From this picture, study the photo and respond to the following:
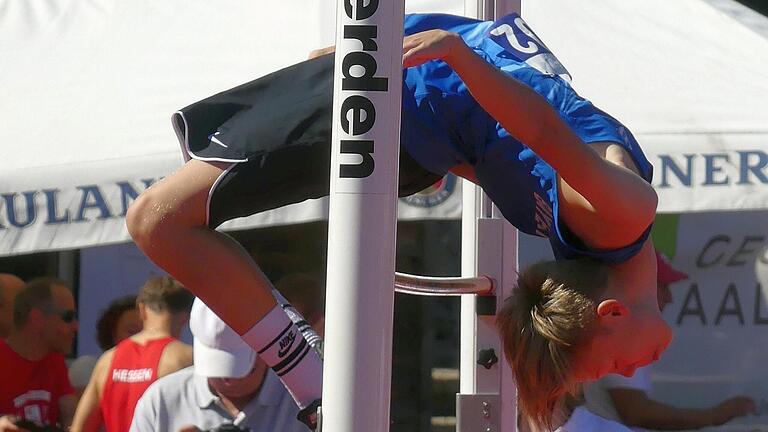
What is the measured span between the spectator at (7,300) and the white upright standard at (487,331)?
280cm

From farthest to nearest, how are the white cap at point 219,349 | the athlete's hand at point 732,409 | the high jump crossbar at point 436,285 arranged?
the athlete's hand at point 732,409 < the white cap at point 219,349 < the high jump crossbar at point 436,285

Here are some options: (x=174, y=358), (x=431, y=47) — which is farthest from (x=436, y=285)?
(x=174, y=358)

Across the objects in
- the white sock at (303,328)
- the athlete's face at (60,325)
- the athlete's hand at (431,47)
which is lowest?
the athlete's face at (60,325)

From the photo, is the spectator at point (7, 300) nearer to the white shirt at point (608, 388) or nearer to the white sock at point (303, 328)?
the white shirt at point (608, 388)

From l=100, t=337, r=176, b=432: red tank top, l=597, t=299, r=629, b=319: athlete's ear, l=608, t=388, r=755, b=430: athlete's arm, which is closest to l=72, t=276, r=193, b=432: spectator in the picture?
l=100, t=337, r=176, b=432: red tank top

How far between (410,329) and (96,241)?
1862mm

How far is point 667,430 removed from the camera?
495 cm

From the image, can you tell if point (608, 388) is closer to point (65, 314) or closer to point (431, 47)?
point (65, 314)

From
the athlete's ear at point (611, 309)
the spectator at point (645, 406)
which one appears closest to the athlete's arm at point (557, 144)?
the athlete's ear at point (611, 309)

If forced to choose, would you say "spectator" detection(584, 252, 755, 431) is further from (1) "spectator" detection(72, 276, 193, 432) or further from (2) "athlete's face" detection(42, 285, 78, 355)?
(2) "athlete's face" detection(42, 285, 78, 355)

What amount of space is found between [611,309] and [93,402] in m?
2.94

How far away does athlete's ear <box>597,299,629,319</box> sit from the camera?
7.73 feet

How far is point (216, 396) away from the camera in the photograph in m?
4.50

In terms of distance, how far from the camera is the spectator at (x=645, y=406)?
4.88 m
